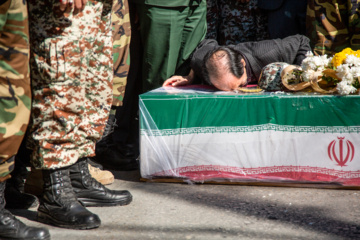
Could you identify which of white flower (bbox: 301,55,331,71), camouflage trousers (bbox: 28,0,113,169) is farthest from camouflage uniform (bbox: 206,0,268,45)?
camouflage trousers (bbox: 28,0,113,169)

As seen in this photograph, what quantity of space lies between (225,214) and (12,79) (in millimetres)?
1118

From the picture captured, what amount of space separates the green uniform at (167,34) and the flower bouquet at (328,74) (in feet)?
2.49

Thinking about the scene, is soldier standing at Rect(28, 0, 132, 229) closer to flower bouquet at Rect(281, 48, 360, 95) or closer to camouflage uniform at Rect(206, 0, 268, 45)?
flower bouquet at Rect(281, 48, 360, 95)

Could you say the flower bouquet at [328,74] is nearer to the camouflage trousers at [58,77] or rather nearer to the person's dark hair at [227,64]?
the person's dark hair at [227,64]

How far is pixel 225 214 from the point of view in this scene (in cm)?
232

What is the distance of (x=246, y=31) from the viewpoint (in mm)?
3789

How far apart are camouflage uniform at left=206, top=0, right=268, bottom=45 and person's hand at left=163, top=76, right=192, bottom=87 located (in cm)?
61

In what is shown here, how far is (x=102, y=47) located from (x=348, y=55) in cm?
131

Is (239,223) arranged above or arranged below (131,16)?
below

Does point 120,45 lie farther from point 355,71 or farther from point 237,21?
point 355,71

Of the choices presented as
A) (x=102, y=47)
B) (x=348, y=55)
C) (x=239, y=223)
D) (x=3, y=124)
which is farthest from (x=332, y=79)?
(x=3, y=124)

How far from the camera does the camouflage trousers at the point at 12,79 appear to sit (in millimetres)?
1873

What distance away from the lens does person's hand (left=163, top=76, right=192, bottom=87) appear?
326cm

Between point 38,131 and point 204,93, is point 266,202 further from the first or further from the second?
point 38,131
